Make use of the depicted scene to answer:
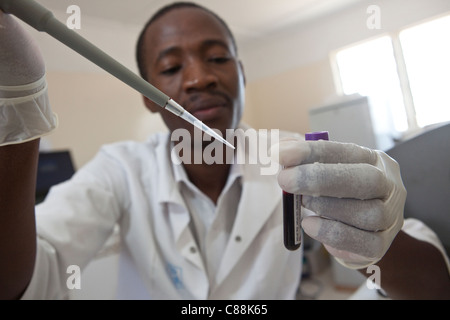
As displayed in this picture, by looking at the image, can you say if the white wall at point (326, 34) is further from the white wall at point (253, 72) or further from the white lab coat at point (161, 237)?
the white lab coat at point (161, 237)

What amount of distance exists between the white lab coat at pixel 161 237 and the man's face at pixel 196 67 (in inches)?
7.1

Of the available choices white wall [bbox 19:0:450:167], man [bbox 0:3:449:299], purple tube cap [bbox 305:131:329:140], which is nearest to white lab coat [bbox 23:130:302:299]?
man [bbox 0:3:449:299]

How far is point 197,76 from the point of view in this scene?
1.33 ft

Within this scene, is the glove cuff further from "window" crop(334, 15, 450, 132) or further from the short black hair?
"window" crop(334, 15, 450, 132)

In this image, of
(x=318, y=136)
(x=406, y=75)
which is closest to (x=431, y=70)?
(x=406, y=75)

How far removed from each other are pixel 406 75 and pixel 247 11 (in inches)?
13.2

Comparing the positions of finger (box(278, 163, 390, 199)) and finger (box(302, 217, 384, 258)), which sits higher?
finger (box(278, 163, 390, 199))

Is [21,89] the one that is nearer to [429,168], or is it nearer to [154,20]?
[154,20]

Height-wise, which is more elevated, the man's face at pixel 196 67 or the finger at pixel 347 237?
the man's face at pixel 196 67

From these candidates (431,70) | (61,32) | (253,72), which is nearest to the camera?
(61,32)

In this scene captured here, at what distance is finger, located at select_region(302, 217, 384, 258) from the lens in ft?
0.88

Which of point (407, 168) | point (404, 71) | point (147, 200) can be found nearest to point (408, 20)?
point (404, 71)

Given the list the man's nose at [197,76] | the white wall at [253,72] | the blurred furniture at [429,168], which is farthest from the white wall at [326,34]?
the man's nose at [197,76]

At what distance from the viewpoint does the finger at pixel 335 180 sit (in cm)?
25
